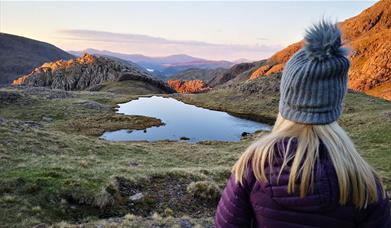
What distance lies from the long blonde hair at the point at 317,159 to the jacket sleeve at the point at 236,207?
0.26 m

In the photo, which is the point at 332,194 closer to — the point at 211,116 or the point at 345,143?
the point at 345,143

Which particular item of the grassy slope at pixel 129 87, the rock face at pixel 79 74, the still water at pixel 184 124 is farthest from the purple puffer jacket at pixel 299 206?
the rock face at pixel 79 74

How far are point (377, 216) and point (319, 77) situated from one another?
4.29 feet

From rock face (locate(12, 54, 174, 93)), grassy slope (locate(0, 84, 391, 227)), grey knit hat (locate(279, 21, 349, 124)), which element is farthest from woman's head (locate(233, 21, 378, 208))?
rock face (locate(12, 54, 174, 93))

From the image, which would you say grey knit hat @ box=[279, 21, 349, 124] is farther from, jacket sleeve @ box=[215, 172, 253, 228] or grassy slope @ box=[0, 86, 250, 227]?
grassy slope @ box=[0, 86, 250, 227]

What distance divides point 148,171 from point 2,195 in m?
7.23

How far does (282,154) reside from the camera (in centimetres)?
342

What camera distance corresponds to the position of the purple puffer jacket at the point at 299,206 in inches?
129

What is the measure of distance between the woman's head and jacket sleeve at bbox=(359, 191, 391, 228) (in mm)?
100

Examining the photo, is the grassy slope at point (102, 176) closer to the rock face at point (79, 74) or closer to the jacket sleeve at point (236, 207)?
the jacket sleeve at point (236, 207)

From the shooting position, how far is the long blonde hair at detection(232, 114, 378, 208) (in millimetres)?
3256

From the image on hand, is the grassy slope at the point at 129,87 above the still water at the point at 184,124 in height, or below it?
below

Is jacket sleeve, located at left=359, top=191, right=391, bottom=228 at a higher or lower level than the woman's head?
lower

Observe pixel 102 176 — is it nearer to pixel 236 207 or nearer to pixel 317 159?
pixel 236 207
